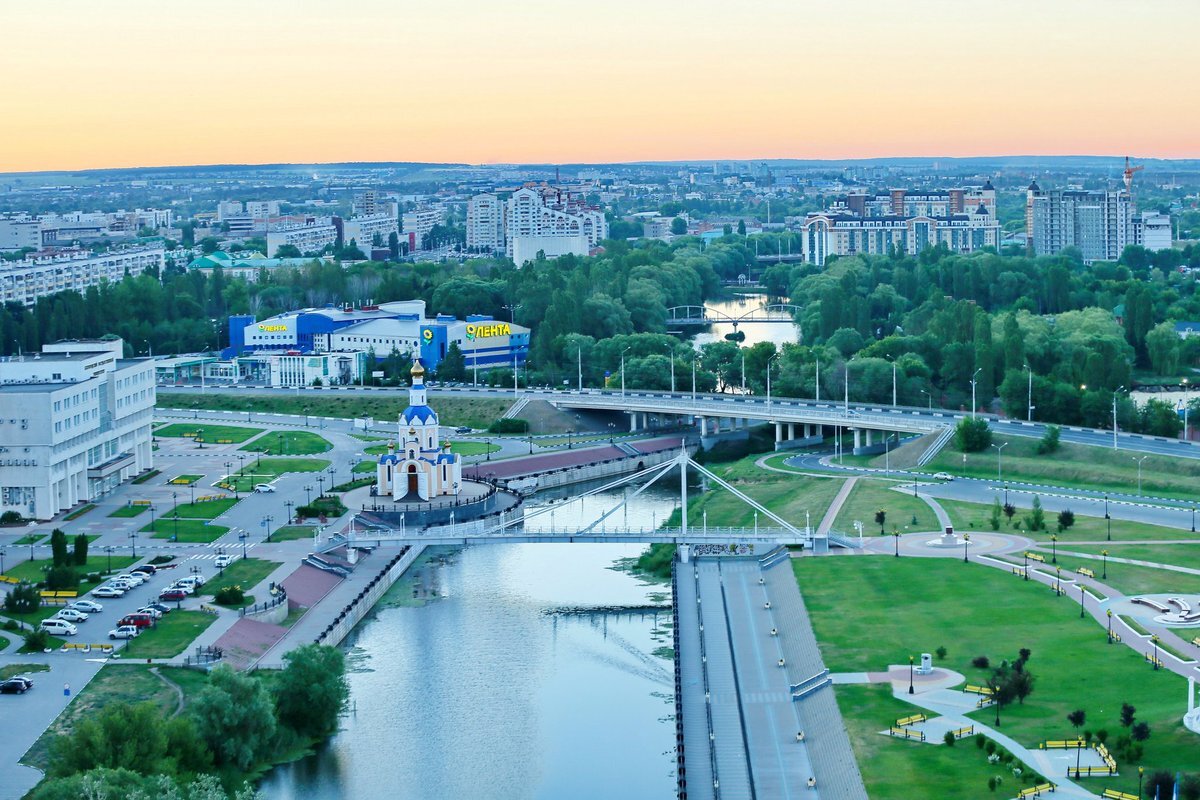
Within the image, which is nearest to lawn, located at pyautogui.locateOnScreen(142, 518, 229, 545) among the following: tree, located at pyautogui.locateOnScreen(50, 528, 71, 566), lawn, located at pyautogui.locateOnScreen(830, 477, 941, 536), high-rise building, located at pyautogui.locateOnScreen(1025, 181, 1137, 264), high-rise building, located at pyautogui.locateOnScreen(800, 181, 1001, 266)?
tree, located at pyautogui.locateOnScreen(50, 528, 71, 566)

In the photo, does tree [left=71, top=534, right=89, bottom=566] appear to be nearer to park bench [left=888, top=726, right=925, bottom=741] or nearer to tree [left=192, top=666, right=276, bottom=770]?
tree [left=192, top=666, right=276, bottom=770]

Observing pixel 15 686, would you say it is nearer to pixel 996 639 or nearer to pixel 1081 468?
pixel 996 639

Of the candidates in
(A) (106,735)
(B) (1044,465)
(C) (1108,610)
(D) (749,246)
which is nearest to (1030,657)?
(C) (1108,610)

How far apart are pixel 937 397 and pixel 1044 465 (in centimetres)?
1917

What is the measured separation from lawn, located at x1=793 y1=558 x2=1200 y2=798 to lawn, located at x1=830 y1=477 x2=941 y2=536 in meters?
5.04

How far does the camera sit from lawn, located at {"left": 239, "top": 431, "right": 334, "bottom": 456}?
3206 inches

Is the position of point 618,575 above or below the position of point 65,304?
below

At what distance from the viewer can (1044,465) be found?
69.6m

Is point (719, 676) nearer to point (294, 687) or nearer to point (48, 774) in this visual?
point (294, 687)

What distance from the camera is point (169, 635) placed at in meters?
48.9

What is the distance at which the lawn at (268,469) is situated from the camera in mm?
72875

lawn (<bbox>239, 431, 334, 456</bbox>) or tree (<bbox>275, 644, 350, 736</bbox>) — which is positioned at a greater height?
lawn (<bbox>239, 431, 334, 456</bbox>)

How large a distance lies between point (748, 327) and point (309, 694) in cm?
9758

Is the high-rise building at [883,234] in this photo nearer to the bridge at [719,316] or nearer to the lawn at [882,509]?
the bridge at [719,316]
